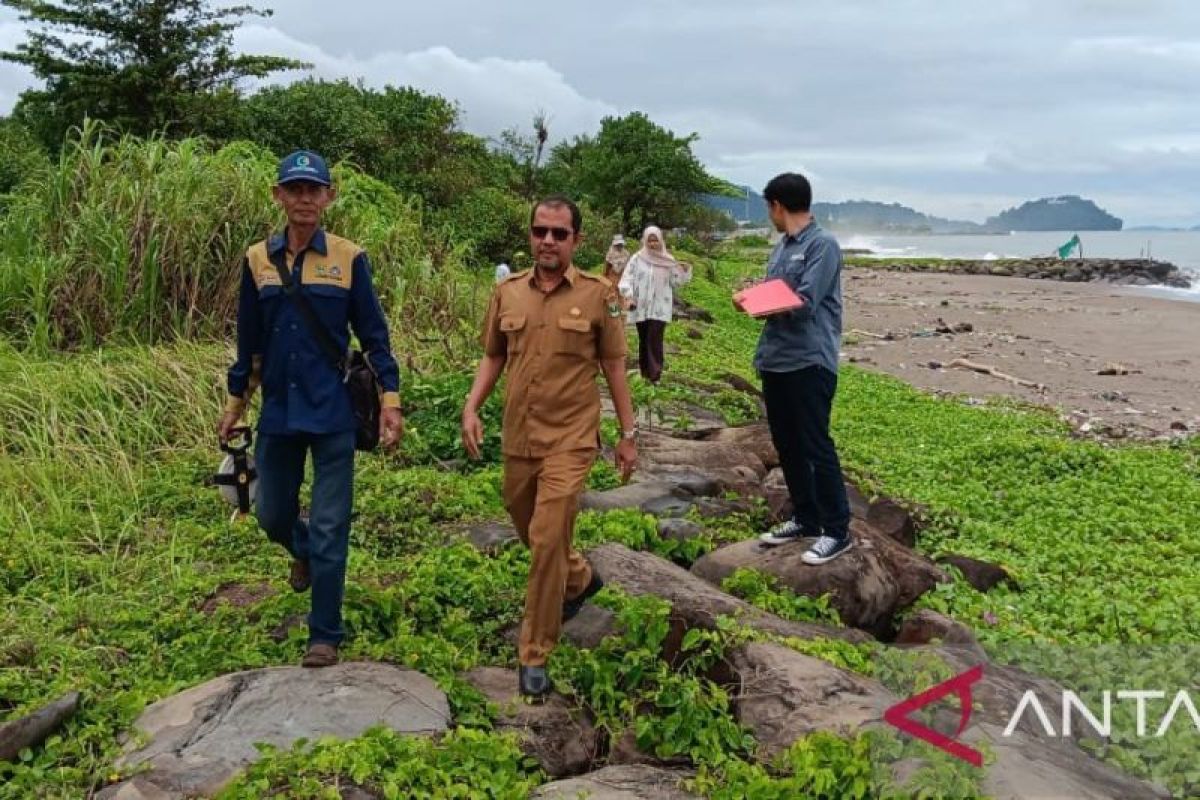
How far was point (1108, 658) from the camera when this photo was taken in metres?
4.85

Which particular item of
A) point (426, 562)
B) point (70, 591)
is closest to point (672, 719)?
point (426, 562)

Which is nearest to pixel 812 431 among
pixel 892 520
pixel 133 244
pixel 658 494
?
pixel 658 494

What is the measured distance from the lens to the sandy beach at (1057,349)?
46.4 ft

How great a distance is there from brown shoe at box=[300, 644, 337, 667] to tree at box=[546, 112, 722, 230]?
112 ft

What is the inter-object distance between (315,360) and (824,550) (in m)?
2.76

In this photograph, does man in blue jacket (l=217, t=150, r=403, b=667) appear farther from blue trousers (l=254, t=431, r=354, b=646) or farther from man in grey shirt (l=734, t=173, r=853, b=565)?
man in grey shirt (l=734, t=173, r=853, b=565)

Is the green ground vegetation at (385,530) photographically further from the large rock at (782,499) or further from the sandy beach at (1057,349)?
the sandy beach at (1057,349)

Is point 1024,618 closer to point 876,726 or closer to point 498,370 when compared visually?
point 876,726

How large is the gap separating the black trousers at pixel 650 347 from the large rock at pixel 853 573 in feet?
15.7

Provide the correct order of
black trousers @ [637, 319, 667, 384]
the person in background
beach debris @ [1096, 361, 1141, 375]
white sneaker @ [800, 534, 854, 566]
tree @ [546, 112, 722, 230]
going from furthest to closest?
tree @ [546, 112, 722, 230], beach debris @ [1096, 361, 1141, 375], the person in background, black trousers @ [637, 319, 667, 384], white sneaker @ [800, 534, 854, 566]

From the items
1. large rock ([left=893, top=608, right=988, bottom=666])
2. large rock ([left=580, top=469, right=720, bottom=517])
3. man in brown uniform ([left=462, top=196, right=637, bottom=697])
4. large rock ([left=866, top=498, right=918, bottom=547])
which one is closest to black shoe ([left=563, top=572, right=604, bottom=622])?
man in brown uniform ([left=462, top=196, right=637, bottom=697])

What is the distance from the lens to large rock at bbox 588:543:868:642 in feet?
14.7

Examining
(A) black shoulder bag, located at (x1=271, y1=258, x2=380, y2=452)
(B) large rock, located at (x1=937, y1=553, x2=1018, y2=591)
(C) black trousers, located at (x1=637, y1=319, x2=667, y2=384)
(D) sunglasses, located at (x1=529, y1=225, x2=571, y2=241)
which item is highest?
(D) sunglasses, located at (x1=529, y1=225, x2=571, y2=241)

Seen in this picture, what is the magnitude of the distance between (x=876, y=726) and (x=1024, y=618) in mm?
2722
